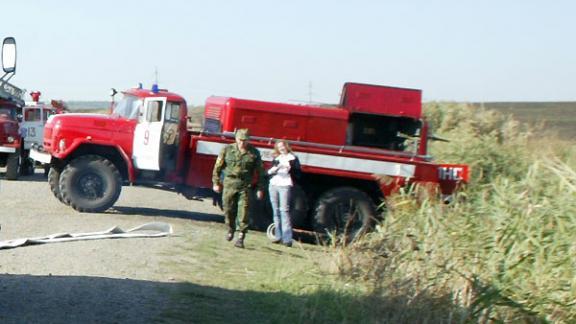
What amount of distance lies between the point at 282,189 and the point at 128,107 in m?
4.53

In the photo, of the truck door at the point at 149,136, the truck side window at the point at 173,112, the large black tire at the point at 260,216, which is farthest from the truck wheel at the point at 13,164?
the large black tire at the point at 260,216

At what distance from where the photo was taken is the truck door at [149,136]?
1931 cm

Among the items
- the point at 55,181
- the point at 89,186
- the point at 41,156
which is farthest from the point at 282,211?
the point at 41,156

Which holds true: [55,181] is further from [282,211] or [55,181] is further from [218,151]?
[282,211]

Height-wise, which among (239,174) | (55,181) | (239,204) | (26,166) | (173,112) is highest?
(173,112)

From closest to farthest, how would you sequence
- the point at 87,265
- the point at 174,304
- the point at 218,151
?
the point at 174,304
the point at 87,265
the point at 218,151

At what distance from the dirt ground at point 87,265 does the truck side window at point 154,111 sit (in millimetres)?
1813

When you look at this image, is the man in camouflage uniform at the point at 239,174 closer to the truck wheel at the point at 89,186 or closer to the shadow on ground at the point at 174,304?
the shadow on ground at the point at 174,304

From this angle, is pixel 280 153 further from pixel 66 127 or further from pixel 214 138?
pixel 66 127

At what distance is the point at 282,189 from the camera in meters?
16.9

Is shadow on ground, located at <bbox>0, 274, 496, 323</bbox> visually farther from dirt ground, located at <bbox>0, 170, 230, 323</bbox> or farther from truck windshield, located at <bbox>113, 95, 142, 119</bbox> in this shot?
truck windshield, located at <bbox>113, 95, 142, 119</bbox>

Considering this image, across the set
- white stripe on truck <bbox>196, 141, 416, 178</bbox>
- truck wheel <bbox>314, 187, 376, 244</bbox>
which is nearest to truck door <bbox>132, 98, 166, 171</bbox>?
white stripe on truck <bbox>196, 141, 416, 178</bbox>

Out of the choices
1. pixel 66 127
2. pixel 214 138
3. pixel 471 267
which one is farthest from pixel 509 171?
pixel 471 267

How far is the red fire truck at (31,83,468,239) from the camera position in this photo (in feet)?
62.5
